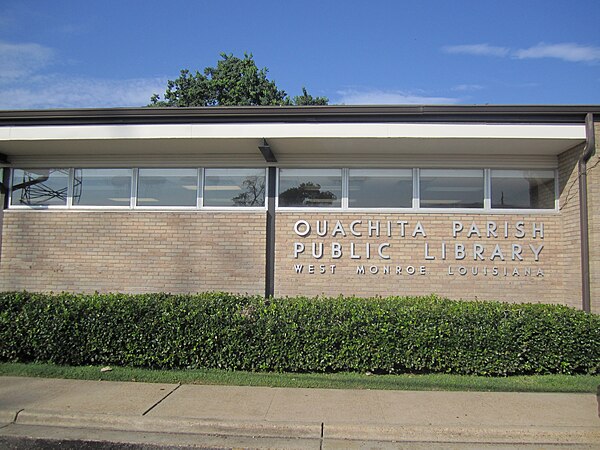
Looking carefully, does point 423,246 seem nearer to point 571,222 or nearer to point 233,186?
point 571,222

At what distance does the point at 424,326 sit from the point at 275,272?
3.38 m

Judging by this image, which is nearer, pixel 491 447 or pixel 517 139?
pixel 491 447

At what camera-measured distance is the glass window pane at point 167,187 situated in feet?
31.3

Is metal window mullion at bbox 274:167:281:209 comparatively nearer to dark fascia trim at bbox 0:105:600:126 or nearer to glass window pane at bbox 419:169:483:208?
dark fascia trim at bbox 0:105:600:126

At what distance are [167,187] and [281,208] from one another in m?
2.39

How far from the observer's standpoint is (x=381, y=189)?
30.6 ft

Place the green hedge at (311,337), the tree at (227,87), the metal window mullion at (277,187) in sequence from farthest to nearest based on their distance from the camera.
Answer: the tree at (227,87), the metal window mullion at (277,187), the green hedge at (311,337)

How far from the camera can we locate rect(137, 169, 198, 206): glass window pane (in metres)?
9.54

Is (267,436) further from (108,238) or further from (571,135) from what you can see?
(571,135)

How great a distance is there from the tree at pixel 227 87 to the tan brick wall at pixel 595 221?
26.5 m

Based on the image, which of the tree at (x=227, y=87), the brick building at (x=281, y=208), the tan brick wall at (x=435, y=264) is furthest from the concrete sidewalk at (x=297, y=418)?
the tree at (x=227, y=87)

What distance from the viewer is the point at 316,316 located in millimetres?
6891

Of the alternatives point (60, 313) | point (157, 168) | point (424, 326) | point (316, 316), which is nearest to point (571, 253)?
point (424, 326)

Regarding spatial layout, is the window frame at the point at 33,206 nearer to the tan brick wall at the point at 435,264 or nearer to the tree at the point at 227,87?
the tan brick wall at the point at 435,264
